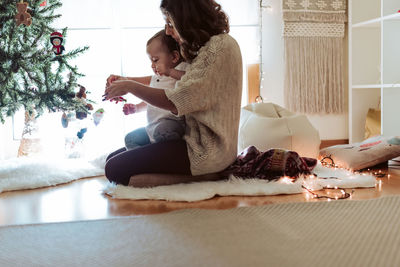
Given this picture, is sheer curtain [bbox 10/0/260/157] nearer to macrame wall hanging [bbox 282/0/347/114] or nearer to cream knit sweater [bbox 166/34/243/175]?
macrame wall hanging [bbox 282/0/347/114]

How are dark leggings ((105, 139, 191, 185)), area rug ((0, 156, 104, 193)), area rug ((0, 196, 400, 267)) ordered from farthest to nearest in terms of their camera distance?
area rug ((0, 156, 104, 193))
dark leggings ((105, 139, 191, 185))
area rug ((0, 196, 400, 267))

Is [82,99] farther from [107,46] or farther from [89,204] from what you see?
[107,46]

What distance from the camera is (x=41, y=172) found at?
2342mm

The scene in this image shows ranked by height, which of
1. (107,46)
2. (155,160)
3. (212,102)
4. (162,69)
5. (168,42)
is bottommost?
(155,160)

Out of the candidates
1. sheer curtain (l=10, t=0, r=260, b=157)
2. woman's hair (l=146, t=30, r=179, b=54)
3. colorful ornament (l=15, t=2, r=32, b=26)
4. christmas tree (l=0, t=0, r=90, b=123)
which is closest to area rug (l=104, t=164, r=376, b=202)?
woman's hair (l=146, t=30, r=179, b=54)

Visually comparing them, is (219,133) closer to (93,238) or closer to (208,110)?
(208,110)

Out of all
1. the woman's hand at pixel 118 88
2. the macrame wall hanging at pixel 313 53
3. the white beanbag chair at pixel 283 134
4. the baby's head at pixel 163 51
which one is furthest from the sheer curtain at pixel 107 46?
the woman's hand at pixel 118 88

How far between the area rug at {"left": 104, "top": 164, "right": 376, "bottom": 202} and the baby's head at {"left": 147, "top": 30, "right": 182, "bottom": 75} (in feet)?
1.75

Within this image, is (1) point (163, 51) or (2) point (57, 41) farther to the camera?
(2) point (57, 41)

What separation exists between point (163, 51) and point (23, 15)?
86 centimetres

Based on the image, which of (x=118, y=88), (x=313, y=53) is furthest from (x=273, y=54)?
(x=118, y=88)

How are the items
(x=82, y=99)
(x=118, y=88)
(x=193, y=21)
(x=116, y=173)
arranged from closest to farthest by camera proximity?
1. (x=118, y=88)
2. (x=193, y=21)
3. (x=116, y=173)
4. (x=82, y=99)

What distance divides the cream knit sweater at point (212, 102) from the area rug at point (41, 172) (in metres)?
0.76

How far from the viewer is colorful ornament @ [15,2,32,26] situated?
2334 millimetres
